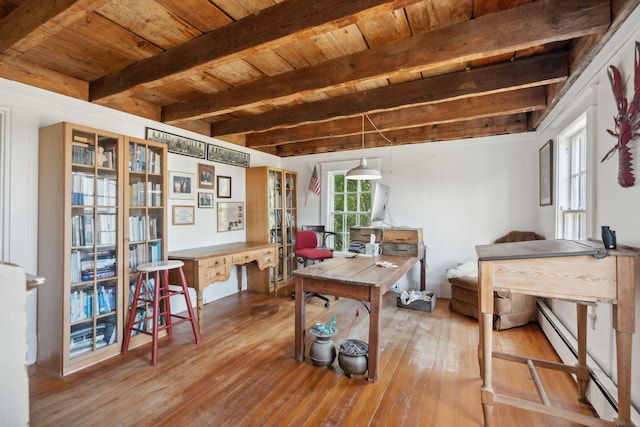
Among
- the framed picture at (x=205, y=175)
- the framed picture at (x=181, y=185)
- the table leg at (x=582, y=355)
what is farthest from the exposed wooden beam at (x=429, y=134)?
the table leg at (x=582, y=355)

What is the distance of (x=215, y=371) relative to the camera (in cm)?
238

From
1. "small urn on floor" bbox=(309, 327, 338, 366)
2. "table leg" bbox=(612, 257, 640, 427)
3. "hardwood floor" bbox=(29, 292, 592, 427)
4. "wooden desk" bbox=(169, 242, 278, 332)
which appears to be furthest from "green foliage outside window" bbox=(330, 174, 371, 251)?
"table leg" bbox=(612, 257, 640, 427)

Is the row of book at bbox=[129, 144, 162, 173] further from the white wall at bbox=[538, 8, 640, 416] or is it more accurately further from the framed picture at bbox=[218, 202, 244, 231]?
the white wall at bbox=[538, 8, 640, 416]

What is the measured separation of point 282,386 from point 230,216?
9.53 feet

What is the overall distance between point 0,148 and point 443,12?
346 centimetres

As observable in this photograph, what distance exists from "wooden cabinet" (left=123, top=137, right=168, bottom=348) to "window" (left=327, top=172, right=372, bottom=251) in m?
2.85

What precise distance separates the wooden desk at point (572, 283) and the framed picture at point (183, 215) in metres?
3.40

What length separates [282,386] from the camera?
7.16ft

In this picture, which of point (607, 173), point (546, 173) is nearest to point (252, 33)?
point (607, 173)

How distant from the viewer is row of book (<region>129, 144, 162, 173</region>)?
113 inches

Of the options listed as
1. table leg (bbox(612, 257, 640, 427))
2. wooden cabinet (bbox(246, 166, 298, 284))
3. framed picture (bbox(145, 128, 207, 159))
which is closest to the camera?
table leg (bbox(612, 257, 640, 427))

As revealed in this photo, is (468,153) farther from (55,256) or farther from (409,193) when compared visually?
(55,256)

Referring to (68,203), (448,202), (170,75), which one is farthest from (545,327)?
(68,203)

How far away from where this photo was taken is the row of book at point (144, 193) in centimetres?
288
